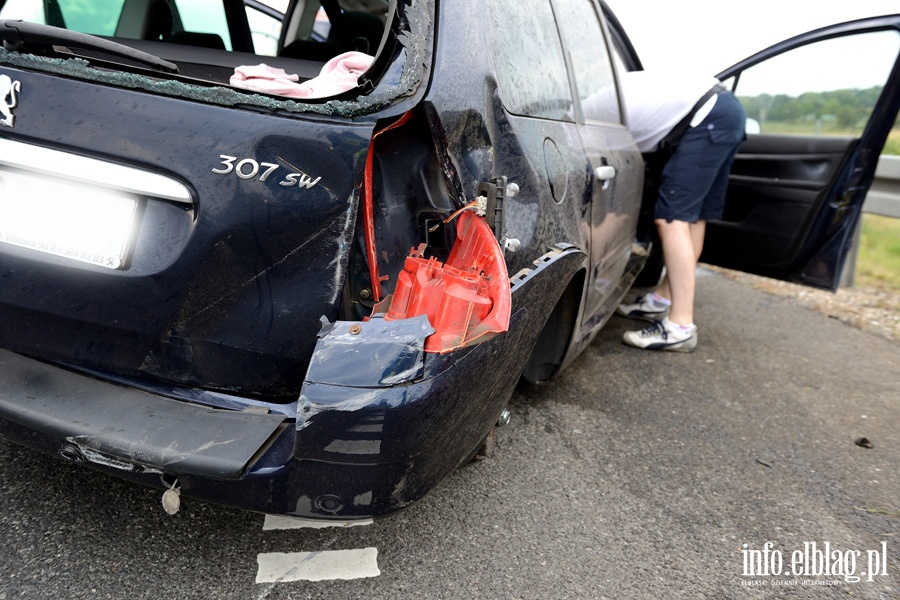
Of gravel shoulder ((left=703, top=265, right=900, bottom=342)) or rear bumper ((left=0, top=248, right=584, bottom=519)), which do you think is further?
gravel shoulder ((left=703, top=265, right=900, bottom=342))

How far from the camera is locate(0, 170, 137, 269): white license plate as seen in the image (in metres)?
1.36

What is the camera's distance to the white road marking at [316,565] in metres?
1.62

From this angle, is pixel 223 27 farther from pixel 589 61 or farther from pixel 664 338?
pixel 664 338

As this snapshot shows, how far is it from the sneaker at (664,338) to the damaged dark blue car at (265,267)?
2.16 m

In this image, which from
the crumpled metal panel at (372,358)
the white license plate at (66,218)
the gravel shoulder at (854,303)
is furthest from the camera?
the gravel shoulder at (854,303)

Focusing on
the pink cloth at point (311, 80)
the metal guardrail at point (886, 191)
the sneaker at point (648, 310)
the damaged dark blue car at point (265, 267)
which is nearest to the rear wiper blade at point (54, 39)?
the damaged dark blue car at point (265, 267)

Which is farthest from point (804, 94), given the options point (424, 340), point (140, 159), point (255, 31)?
point (140, 159)

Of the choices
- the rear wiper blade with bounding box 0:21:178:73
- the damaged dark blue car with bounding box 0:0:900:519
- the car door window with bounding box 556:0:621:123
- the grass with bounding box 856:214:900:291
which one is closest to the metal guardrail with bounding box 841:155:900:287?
the grass with bounding box 856:214:900:291

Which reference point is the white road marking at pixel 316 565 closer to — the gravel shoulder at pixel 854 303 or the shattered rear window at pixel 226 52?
the shattered rear window at pixel 226 52

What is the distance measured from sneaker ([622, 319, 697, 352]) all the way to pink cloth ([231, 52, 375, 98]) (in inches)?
97.4

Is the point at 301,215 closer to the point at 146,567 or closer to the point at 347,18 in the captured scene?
the point at 146,567

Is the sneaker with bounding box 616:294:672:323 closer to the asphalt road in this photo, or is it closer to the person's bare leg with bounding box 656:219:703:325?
the person's bare leg with bounding box 656:219:703:325

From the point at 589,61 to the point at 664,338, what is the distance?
1.64 meters

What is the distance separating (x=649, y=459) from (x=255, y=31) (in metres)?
2.83
